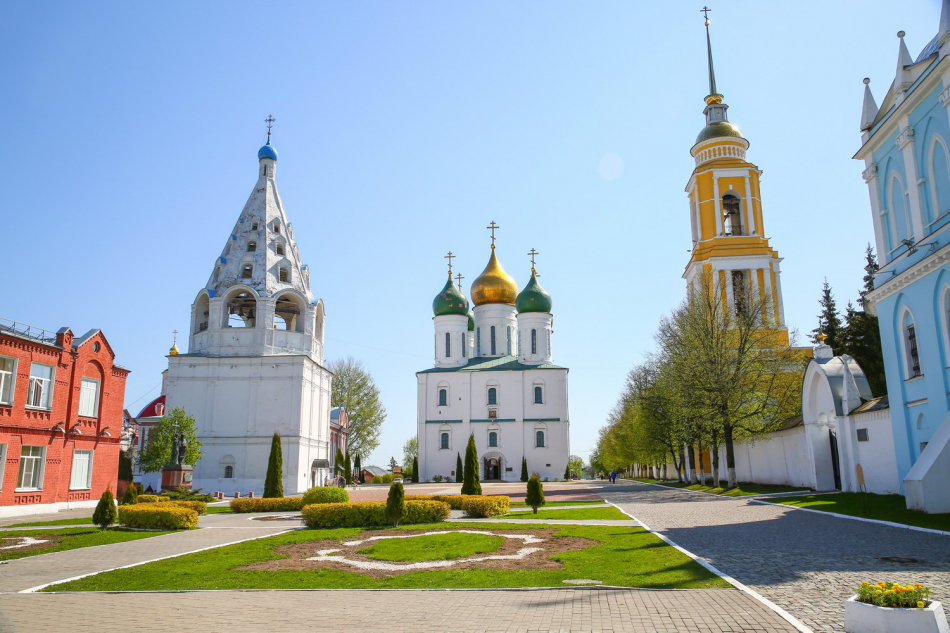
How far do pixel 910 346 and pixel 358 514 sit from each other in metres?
15.1

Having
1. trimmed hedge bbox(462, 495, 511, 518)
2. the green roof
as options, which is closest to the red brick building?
trimmed hedge bbox(462, 495, 511, 518)

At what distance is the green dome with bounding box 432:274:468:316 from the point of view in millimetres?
60875

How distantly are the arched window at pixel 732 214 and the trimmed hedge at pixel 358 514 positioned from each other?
3057 cm

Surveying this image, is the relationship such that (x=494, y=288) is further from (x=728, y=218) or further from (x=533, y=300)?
(x=728, y=218)

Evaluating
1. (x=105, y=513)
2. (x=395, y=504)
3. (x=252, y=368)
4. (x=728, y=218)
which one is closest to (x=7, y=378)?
(x=105, y=513)

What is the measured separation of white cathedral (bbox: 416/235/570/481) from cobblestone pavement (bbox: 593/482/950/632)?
1500 inches

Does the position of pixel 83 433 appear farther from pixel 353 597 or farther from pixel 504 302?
pixel 504 302

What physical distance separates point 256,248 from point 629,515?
27105mm

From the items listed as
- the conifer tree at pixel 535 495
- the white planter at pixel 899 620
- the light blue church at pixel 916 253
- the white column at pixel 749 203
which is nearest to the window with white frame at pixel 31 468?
the conifer tree at pixel 535 495

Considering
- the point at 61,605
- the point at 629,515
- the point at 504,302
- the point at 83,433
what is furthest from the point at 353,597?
Answer: the point at 504,302

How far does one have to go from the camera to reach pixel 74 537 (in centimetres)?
1534

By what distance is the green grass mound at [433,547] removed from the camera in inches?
464

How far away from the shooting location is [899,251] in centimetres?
1852

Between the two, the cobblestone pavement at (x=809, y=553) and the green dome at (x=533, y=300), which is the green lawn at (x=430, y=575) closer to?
the cobblestone pavement at (x=809, y=553)
